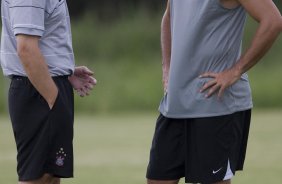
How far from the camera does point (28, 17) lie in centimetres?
514

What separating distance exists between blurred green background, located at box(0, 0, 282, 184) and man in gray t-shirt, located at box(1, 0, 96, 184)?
→ 11.8ft

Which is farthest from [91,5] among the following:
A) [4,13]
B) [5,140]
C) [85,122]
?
[4,13]

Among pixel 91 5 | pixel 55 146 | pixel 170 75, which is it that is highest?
pixel 170 75

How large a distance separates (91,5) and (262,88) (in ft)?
28.0

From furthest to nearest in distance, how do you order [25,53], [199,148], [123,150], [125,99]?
[125,99] → [123,150] → [199,148] → [25,53]

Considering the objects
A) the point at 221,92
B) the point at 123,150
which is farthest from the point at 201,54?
the point at 123,150

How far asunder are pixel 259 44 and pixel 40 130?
1.24 m

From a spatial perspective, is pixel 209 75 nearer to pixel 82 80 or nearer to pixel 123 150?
pixel 82 80

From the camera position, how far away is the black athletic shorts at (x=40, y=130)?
17.3ft

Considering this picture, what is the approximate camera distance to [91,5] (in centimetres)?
2586

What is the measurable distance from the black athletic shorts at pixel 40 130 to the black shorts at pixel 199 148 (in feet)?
1.62

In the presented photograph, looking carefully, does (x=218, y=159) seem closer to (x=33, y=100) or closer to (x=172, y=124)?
(x=172, y=124)

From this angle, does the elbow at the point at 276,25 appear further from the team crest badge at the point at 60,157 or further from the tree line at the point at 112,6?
the tree line at the point at 112,6

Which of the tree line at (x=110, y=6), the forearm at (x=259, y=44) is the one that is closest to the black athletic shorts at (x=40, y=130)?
the forearm at (x=259, y=44)
